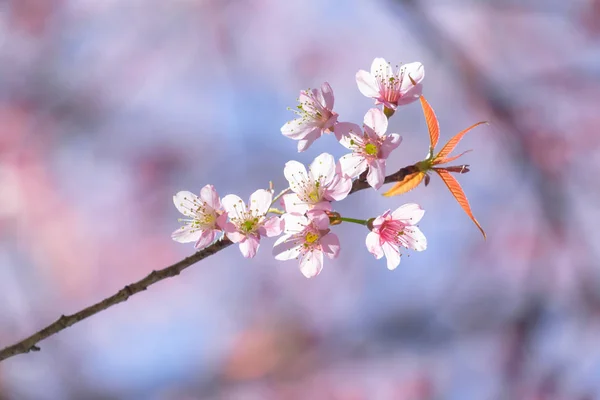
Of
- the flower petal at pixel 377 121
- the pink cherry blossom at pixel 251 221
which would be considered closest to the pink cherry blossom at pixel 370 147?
the flower petal at pixel 377 121

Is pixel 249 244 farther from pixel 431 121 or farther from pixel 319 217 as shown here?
pixel 431 121

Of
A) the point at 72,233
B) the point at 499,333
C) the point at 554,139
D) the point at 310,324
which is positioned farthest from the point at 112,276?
the point at 554,139

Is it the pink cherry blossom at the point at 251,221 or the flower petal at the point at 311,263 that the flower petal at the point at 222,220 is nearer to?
the pink cherry blossom at the point at 251,221

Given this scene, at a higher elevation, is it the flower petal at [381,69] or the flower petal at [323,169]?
the flower petal at [381,69]

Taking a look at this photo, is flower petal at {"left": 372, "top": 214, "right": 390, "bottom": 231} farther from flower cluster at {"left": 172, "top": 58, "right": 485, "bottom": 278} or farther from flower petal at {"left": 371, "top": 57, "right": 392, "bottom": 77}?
flower petal at {"left": 371, "top": 57, "right": 392, "bottom": 77}

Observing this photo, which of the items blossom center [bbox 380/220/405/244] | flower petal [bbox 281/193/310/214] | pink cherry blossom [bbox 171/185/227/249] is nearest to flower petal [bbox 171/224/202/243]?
pink cherry blossom [bbox 171/185/227/249]

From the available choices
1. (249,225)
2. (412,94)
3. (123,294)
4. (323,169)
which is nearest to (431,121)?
(412,94)
